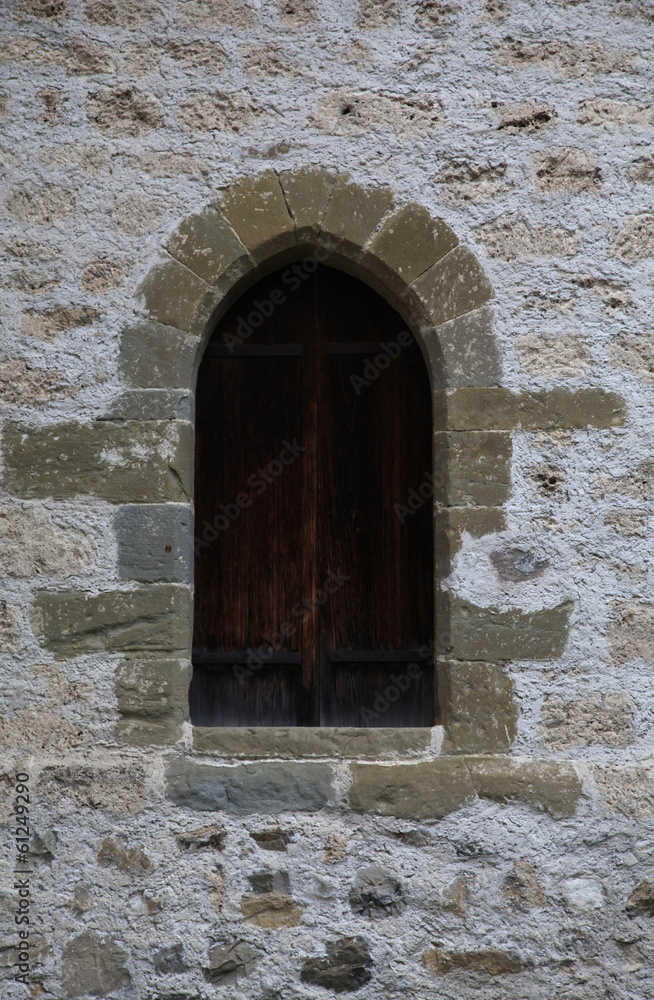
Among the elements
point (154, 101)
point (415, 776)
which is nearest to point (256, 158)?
point (154, 101)

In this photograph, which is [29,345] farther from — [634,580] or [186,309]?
[634,580]

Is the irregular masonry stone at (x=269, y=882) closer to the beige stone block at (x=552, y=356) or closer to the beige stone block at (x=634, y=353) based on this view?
the beige stone block at (x=552, y=356)

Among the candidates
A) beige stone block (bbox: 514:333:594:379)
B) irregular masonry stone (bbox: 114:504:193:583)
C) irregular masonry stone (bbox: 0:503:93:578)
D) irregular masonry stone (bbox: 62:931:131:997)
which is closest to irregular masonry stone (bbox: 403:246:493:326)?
beige stone block (bbox: 514:333:594:379)

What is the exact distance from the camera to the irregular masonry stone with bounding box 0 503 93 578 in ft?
8.30

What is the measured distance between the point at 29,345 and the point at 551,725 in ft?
6.76

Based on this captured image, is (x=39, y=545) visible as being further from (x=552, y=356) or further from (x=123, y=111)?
(x=552, y=356)

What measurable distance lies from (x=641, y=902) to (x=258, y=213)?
2.47 meters

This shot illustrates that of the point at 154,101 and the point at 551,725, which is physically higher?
the point at 154,101

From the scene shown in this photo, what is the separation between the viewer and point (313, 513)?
2.78m

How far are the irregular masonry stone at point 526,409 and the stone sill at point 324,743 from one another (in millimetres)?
1000

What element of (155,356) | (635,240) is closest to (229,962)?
(155,356)

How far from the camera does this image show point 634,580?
2.53 m

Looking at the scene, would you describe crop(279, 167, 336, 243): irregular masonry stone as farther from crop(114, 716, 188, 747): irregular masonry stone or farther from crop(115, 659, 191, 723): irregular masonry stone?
crop(114, 716, 188, 747): irregular masonry stone

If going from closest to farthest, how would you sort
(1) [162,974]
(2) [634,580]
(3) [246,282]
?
(1) [162,974], (2) [634,580], (3) [246,282]
